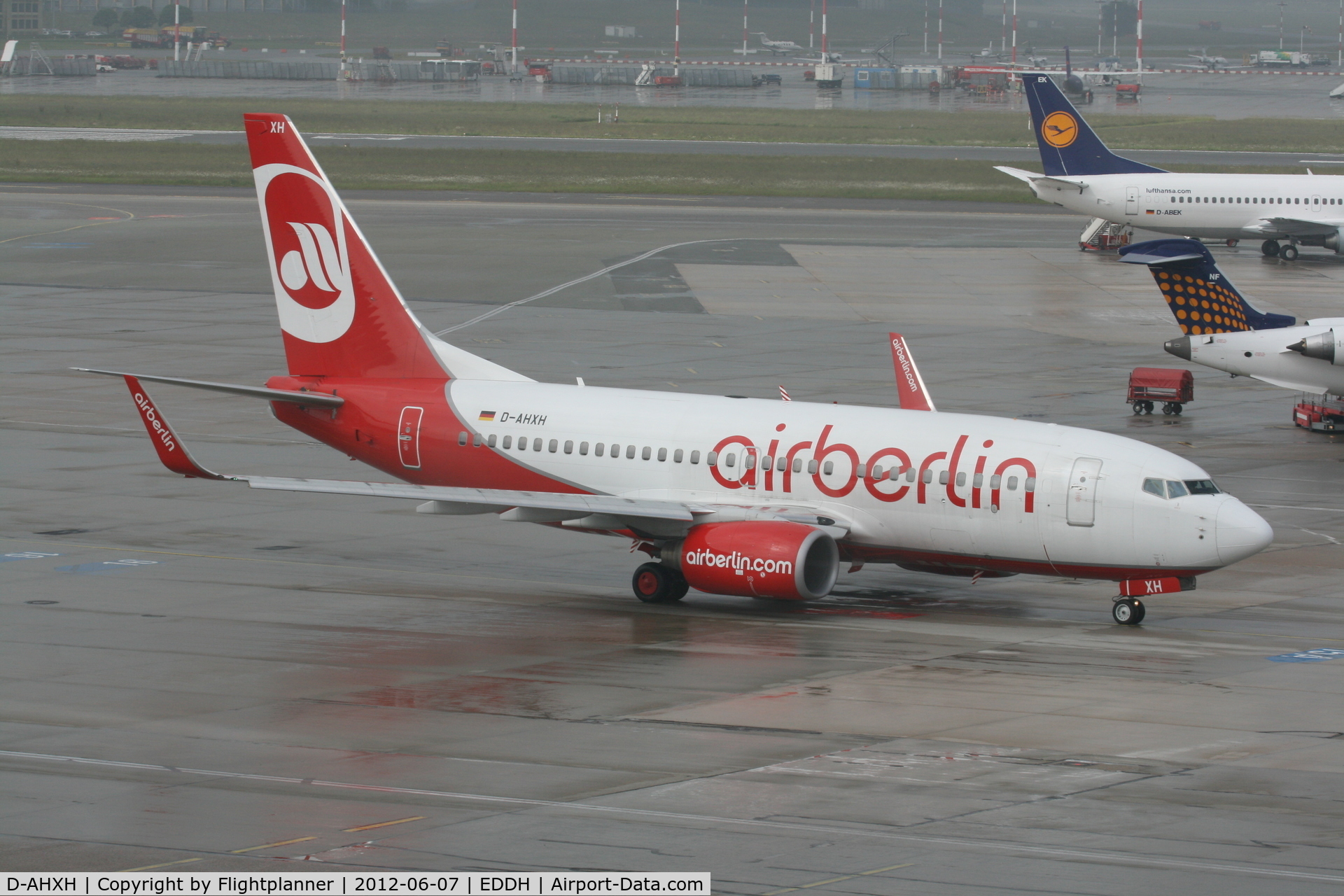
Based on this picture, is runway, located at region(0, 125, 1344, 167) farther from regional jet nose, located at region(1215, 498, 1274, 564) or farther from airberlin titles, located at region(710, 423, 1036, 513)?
regional jet nose, located at region(1215, 498, 1274, 564)

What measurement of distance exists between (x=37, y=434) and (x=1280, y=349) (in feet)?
117

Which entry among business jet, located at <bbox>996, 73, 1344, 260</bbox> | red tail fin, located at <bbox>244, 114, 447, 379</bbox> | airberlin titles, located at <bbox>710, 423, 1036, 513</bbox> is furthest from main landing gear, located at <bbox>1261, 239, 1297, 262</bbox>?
red tail fin, located at <bbox>244, 114, 447, 379</bbox>

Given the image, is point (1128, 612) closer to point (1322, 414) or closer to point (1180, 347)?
point (1180, 347)

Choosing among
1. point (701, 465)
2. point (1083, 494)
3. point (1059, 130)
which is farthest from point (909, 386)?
point (1059, 130)

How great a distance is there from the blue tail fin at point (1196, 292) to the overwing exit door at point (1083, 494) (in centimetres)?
2147

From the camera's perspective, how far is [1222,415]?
55562mm

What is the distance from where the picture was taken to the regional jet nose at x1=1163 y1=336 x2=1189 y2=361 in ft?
175

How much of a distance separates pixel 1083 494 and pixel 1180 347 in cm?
2392

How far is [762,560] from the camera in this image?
31922 mm

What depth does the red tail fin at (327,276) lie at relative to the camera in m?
37.8

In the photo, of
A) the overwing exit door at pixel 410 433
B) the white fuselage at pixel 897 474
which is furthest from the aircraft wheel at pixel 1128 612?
the overwing exit door at pixel 410 433

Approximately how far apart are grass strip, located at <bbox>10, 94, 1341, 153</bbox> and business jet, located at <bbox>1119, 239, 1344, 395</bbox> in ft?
343

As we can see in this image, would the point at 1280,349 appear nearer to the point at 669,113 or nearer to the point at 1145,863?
the point at 1145,863

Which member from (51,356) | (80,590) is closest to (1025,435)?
(80,590)
